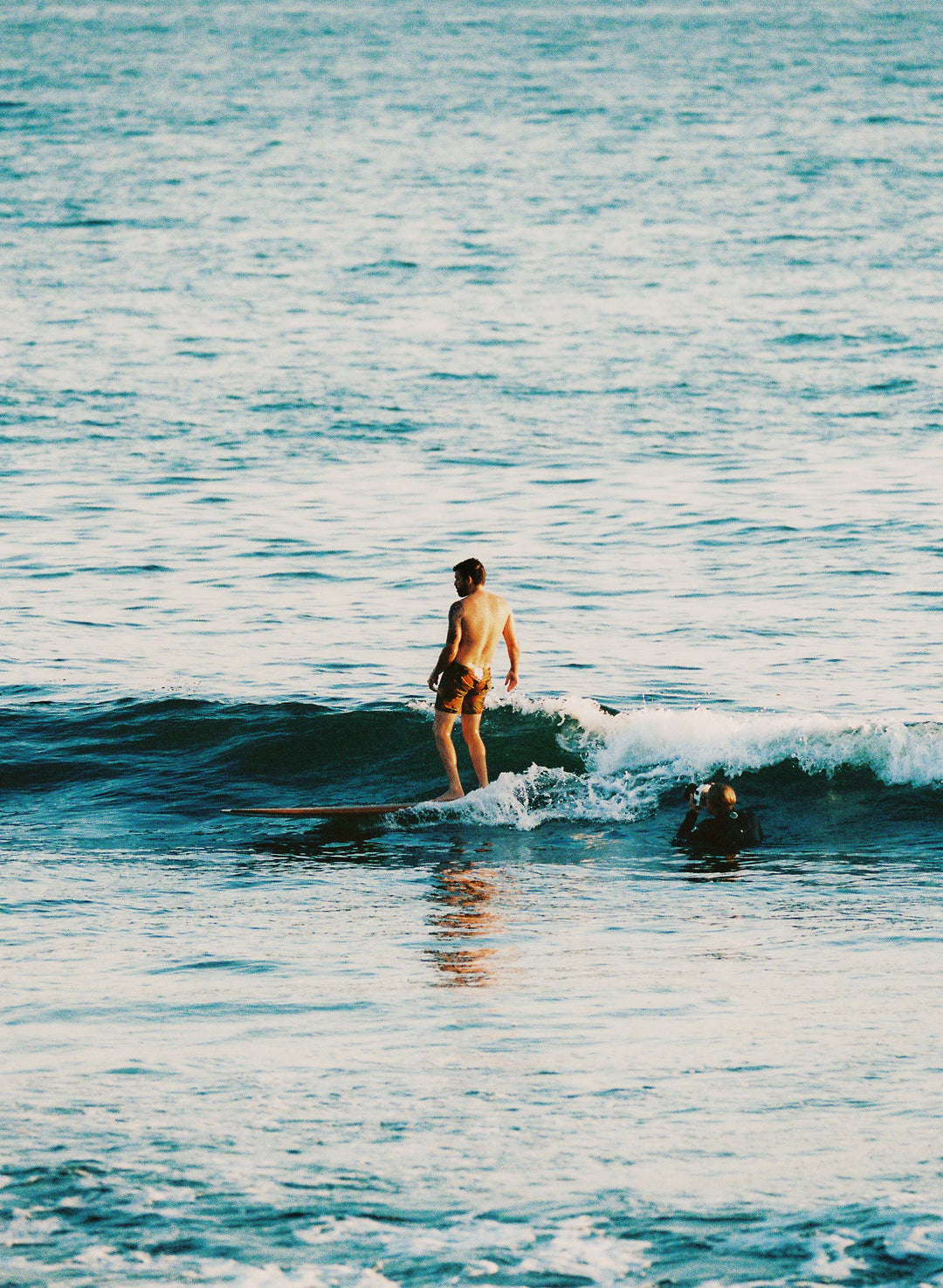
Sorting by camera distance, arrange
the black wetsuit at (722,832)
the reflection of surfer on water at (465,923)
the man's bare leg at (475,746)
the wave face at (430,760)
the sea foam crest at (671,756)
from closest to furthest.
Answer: the reflection of surfer on water at (465,923), the black wetsuit at (722,832), the man's bare leg at (475,746), the sea foam crest at (671,756), the wave face at (430,760)

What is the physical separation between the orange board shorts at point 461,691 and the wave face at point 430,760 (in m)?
0.72

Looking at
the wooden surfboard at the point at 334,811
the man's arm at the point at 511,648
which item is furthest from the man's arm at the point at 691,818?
the wooden surfboard at the point at 334,811

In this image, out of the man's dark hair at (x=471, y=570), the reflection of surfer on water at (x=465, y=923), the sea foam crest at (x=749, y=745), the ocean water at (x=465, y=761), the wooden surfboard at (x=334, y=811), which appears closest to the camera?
the ocean water at (x=465, y=761)

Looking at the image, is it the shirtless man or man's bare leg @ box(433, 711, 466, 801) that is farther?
man's bare leg @ box(433, 711, 466, 801)

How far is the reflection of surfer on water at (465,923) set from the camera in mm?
8711

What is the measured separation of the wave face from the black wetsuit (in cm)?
109

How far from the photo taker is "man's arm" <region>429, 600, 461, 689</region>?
1201 cm

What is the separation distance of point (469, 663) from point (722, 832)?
2.21 metres

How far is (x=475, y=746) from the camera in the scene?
12547 mm

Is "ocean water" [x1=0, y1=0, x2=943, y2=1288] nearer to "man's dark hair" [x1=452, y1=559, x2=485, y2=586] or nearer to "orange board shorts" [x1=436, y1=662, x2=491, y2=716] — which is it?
"orange board shorts" [x1=436, y1=662, x2=491, y2=716]

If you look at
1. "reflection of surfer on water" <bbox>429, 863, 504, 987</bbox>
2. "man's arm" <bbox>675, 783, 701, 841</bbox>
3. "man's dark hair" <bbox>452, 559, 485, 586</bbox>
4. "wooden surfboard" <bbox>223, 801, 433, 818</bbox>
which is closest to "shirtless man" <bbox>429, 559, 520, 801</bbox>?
"man's dark hair" <bbox>452, 559, 485, 586</bbox>

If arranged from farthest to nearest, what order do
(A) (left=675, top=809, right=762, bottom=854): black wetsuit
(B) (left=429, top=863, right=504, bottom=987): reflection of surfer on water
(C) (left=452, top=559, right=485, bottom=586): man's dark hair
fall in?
(C) (left=452, top=559, right=485, bottom=586): man's dark hair, (A) (left=675, top=809, right=762, bottom=854): black wetsuit, (B) (left=429, top=863, right=504, bottom=987): reflection of surfer on water

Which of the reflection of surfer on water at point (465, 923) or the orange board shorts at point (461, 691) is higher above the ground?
the orange board shorts at point (461, 691)

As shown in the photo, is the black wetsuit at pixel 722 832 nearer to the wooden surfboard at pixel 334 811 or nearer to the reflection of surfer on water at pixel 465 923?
the reflection of surfer on water at pixel 465 923
